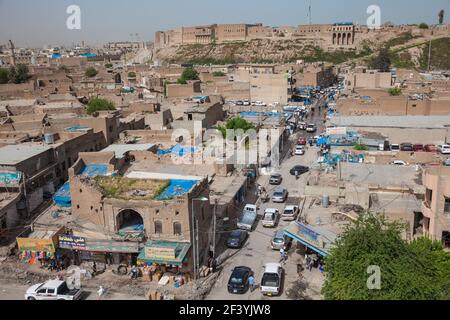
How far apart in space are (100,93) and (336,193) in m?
30.7

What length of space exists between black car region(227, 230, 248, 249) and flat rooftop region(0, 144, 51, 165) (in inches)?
378

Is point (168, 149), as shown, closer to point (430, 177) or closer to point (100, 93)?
point (430, 177)

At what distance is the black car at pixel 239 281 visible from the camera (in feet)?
44.1

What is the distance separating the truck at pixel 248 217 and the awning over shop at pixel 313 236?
104 inches

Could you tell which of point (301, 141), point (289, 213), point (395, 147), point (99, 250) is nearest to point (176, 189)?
point (99, 250)

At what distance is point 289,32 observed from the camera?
358 feet

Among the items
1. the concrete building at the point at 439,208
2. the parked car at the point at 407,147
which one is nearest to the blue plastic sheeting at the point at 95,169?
the concrete building at the point at 439,208

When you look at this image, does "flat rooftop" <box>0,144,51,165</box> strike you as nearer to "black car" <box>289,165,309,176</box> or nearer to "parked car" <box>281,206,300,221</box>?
"parked car" <box>281,206,300,221</box>

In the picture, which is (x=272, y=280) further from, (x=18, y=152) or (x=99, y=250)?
A: (x=18, y=152)

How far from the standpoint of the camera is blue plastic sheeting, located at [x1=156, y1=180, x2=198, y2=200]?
15159 millimetres

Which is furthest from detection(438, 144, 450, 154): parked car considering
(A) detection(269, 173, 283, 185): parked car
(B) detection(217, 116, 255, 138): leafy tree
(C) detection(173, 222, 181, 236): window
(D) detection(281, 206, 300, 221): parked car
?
(C) detection(173, 222, 181, 236): window

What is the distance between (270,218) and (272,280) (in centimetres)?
525

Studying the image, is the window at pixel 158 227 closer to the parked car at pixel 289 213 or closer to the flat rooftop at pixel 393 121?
the parked car at pixel 289 213

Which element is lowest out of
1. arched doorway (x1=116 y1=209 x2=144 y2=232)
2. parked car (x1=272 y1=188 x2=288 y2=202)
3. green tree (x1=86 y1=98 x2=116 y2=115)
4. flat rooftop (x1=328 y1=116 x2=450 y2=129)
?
parked car (x1=272 y1=188 x2=288 y2=202)
